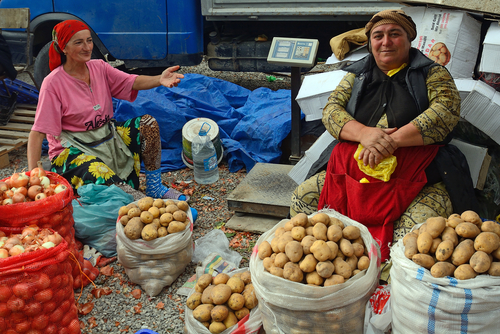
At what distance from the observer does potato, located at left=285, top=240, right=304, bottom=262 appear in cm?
199

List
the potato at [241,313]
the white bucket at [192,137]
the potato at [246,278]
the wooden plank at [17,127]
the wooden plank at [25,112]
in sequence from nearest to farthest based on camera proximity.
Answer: the potato at [241,313] → the potato at [246,278] → the white bucket at [192,137] → the wooden plank at [17,127] → the wooden plank at [25,112]

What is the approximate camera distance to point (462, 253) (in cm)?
175

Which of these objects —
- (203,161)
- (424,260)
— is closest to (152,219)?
(203,161)

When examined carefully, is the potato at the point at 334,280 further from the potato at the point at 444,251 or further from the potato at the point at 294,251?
the potato at the point at 444,251

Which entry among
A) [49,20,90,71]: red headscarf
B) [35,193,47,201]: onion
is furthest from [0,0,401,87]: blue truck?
[35,193,47,201]: onion

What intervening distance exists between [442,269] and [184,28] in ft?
16.3

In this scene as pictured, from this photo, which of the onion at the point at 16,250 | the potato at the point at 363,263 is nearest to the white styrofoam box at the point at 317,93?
the potato at the point at 363,263

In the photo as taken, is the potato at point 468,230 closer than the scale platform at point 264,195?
Yes

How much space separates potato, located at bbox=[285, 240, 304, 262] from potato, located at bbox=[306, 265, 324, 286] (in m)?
0.10

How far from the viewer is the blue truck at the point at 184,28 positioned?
5.61 m

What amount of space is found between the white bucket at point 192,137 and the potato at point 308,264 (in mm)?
2834

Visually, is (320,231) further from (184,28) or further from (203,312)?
(184,28)

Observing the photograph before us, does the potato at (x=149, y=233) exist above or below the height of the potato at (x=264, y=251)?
below

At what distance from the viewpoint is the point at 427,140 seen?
2.47m
